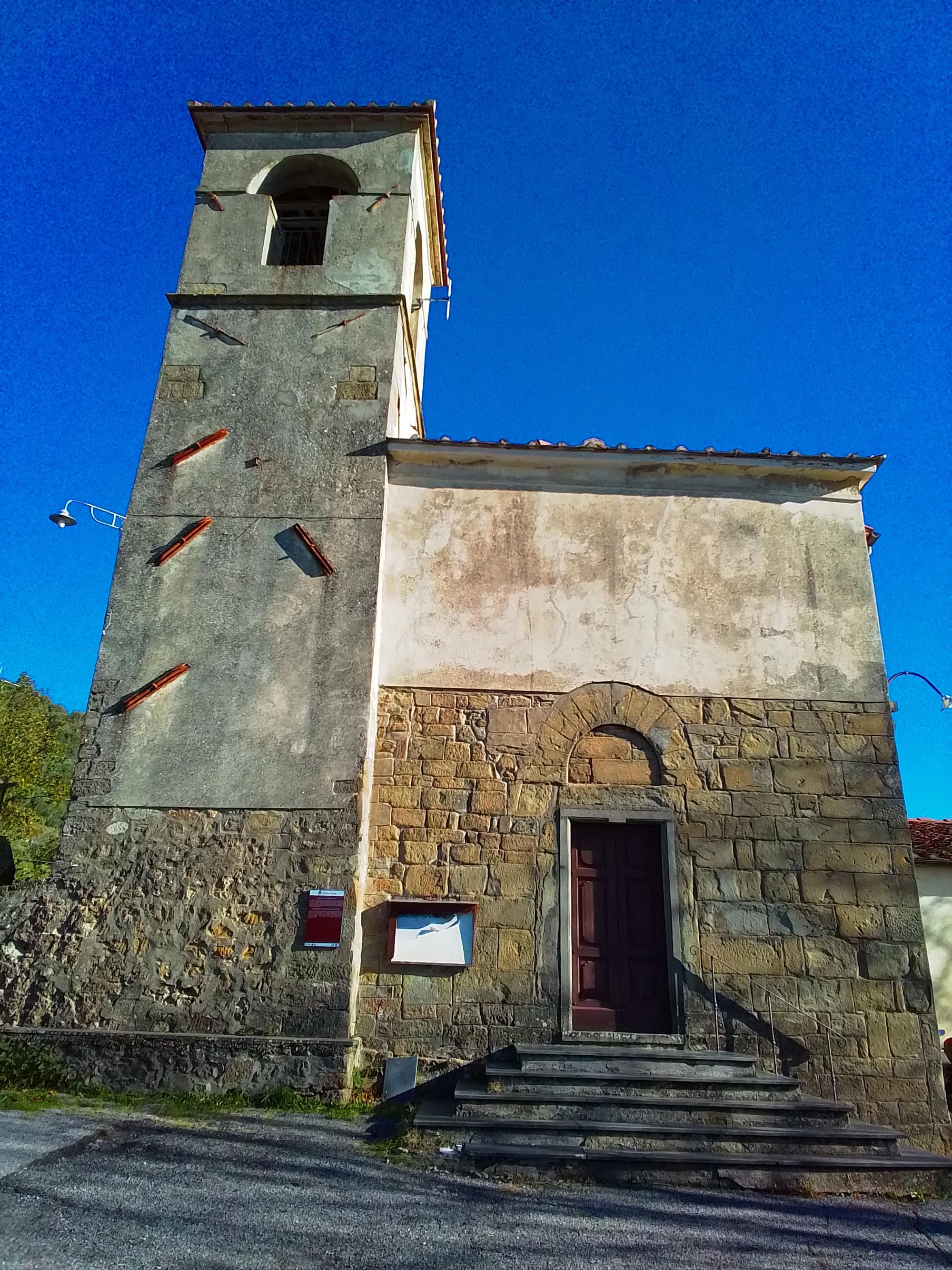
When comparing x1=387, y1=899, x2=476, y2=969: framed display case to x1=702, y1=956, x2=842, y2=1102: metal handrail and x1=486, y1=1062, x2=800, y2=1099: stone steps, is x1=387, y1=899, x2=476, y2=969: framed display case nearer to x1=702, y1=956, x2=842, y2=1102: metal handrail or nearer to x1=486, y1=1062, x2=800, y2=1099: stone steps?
x1=486, y1=1062, x2=800, y2=1099: stone steps

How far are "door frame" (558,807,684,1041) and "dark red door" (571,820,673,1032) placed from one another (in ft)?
0.19

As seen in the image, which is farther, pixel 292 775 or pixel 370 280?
pixel 370 280

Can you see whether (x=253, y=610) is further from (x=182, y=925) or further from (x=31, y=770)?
(x=31, y=770)

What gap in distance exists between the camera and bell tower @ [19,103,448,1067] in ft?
22.7

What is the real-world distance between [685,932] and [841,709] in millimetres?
2500

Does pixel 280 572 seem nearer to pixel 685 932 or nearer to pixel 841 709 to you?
pixel 685 932

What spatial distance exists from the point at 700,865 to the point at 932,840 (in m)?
6.90

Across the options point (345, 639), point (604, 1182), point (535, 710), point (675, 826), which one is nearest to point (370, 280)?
point (345, 639)

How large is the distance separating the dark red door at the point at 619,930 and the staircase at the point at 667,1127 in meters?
0.47

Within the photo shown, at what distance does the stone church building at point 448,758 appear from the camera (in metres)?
6.93

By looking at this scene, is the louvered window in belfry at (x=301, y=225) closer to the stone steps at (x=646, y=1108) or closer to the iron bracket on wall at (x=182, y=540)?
the iron bracket on wall at (x=182, y=540)

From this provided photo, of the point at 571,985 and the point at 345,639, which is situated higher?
the point at 345,639

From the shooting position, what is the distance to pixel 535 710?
313 inches

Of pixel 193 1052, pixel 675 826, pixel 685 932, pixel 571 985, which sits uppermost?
pixel 675 826
